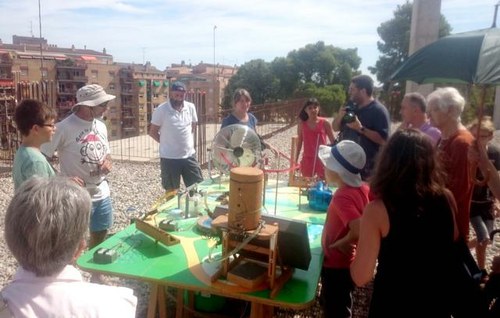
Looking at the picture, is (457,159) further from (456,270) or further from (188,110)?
(188,110)

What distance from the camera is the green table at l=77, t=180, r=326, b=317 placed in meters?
2.11

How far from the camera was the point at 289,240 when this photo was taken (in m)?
2.15

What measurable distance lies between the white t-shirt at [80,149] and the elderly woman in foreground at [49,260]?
209cm

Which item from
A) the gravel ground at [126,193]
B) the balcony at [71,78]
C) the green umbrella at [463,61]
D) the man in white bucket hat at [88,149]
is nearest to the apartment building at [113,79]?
the balcony at [71,78]

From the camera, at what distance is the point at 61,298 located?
49.8 inches

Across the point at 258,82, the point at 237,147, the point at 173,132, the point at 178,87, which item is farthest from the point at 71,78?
the point at 237,147

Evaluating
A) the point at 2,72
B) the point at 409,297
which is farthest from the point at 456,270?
the point at 2,72

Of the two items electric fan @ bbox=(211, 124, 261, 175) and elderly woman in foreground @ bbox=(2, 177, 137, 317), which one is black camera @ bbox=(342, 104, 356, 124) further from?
elderly woman in foreground @ bbox=(2, 177, 137, 317)

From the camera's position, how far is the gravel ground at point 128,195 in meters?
4.00

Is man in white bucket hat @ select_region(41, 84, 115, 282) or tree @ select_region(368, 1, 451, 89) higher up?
tree @ select_region(368, 1, 451, 89)

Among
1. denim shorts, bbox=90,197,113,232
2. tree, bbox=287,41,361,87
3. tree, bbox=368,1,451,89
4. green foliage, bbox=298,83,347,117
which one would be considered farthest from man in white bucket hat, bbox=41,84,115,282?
tree, bbox=287,41,361,87

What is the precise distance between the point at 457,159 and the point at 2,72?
133 ft

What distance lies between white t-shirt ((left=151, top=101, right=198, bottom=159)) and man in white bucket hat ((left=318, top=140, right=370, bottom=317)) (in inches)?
107

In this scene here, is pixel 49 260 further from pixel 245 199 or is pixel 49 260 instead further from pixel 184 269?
pixel 184 269
